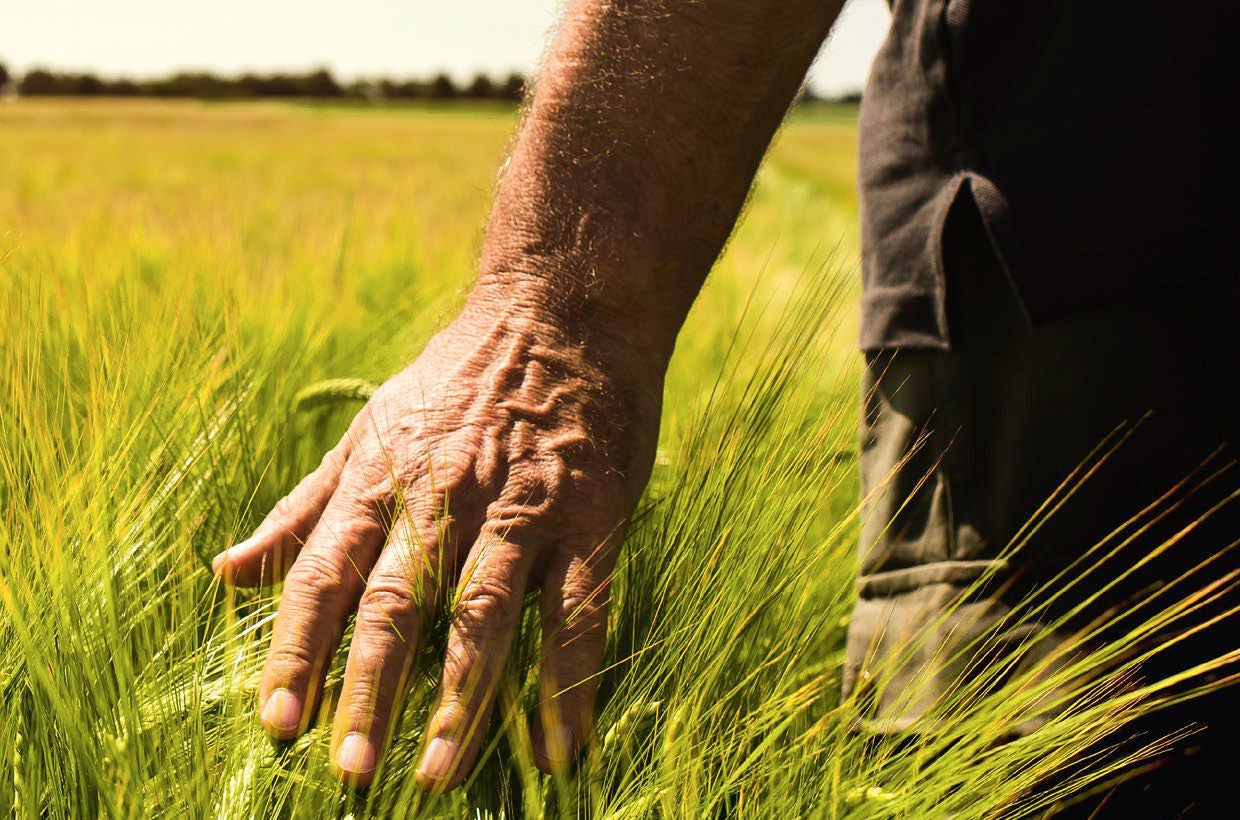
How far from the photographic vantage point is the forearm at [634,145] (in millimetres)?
597

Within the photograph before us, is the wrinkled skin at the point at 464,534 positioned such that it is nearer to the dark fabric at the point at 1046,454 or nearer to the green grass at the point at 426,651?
the green grass at the point at 426,651

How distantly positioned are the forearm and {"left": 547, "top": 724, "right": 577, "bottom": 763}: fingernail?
23cm

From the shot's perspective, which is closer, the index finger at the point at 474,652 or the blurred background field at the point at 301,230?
the index finger at the point at 474,652

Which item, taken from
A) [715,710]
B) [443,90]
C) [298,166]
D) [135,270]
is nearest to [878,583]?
[715,710]

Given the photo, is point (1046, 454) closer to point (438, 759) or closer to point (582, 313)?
point (582, 313)

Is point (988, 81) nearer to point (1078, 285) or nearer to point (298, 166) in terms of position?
point (1078, 285)

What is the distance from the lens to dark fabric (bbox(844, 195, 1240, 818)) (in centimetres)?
77

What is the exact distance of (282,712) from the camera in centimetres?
49

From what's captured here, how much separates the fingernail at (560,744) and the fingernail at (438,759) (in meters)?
0.05

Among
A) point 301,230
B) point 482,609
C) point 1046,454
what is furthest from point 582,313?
point 301,230

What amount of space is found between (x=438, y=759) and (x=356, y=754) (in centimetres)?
4

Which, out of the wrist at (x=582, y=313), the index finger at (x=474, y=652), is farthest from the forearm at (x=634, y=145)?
the index finger at (x=474, y=652)

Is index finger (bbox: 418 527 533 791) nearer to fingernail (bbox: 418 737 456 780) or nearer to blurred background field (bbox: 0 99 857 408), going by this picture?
fingernail (bbox: 418 737 456 780)

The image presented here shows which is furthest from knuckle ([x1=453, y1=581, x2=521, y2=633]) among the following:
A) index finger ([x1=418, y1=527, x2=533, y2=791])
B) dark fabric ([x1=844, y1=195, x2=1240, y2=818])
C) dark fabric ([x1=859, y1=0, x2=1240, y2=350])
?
dark fabric ([x1=859, y1=0, x2=1240, y2=350])
